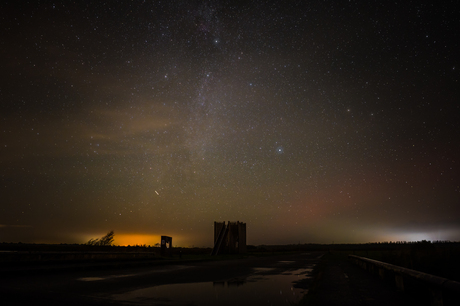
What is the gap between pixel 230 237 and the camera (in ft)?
153

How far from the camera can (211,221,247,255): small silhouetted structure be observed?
4584cm

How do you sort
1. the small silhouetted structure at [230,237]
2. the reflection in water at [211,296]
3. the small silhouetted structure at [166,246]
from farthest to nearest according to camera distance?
the small silhouetted structure at [230,237]
the small silhouetted structure at [166,246]
the reflection in water at [211,296]

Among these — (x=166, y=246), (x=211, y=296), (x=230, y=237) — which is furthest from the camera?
(x=230, y=237)

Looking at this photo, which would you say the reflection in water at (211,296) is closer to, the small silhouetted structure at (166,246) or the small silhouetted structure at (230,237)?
the small silhouetted structure at (166,246)

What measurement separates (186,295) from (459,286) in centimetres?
589

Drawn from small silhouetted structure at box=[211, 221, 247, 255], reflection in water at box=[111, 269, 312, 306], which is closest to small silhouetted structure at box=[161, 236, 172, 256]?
small silhouetted structure at box=[211, 221, 247, 255]

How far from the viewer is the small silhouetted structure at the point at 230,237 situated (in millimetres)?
45841

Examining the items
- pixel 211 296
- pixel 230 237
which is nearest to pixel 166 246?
pixel 230 237

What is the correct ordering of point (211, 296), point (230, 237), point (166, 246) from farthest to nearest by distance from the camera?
point (230, 237), point (166, 246), point (211, 296)

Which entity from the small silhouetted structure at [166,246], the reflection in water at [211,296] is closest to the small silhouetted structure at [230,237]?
the small silhouetted structure at [166,246]

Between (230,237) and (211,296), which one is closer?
(211,296)

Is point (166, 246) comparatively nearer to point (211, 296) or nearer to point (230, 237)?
point (230, 237)

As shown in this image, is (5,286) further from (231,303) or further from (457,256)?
(457,256)

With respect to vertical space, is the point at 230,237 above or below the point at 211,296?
below
